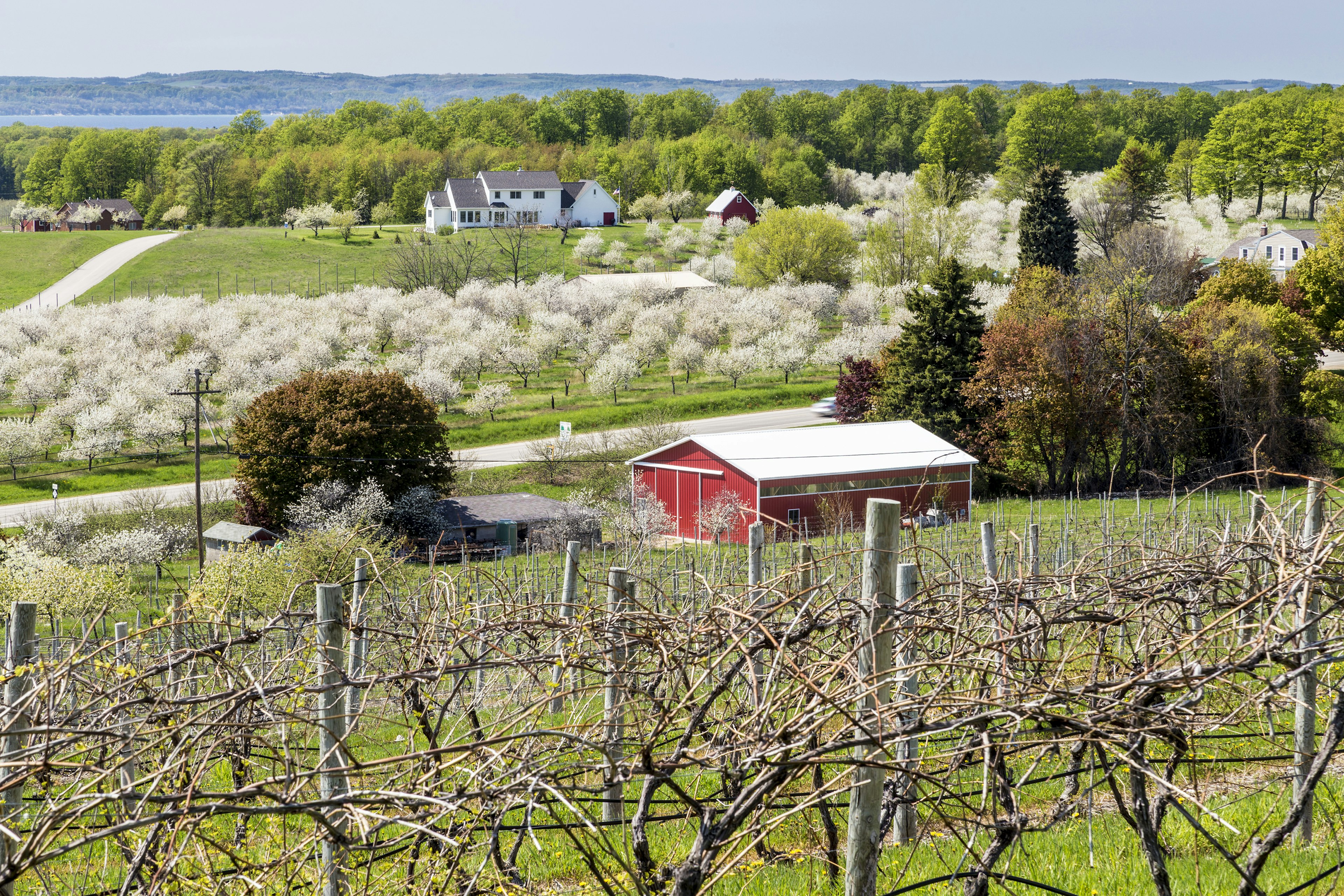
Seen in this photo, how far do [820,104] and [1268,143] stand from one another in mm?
53880

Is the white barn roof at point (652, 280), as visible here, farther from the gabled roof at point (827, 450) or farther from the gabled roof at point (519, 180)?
the gabled roof at point (827, 450)

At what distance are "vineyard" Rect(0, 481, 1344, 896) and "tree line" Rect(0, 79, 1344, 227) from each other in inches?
2898

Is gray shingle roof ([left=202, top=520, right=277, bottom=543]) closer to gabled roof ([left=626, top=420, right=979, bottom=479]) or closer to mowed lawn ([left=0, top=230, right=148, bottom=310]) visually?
gabled roof ([left=626, top=420, right=979, bottom=479])

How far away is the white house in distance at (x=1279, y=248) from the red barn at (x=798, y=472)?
34396 millimetres

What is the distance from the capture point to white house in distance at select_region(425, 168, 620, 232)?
87500 mm

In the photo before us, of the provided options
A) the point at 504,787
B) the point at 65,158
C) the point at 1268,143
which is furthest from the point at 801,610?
the point at 65,158

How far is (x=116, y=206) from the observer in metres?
98.2

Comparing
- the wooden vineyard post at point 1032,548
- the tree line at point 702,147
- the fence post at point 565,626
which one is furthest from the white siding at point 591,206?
the fence post at point 565,626

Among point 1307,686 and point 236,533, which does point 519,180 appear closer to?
point 236,533

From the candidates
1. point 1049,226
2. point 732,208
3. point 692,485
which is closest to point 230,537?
point 692,485

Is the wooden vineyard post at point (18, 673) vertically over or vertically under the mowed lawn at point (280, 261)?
under

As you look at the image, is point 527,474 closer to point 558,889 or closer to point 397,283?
point 558,889

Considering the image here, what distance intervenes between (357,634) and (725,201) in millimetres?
88654

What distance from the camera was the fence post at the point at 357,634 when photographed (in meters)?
4.63
